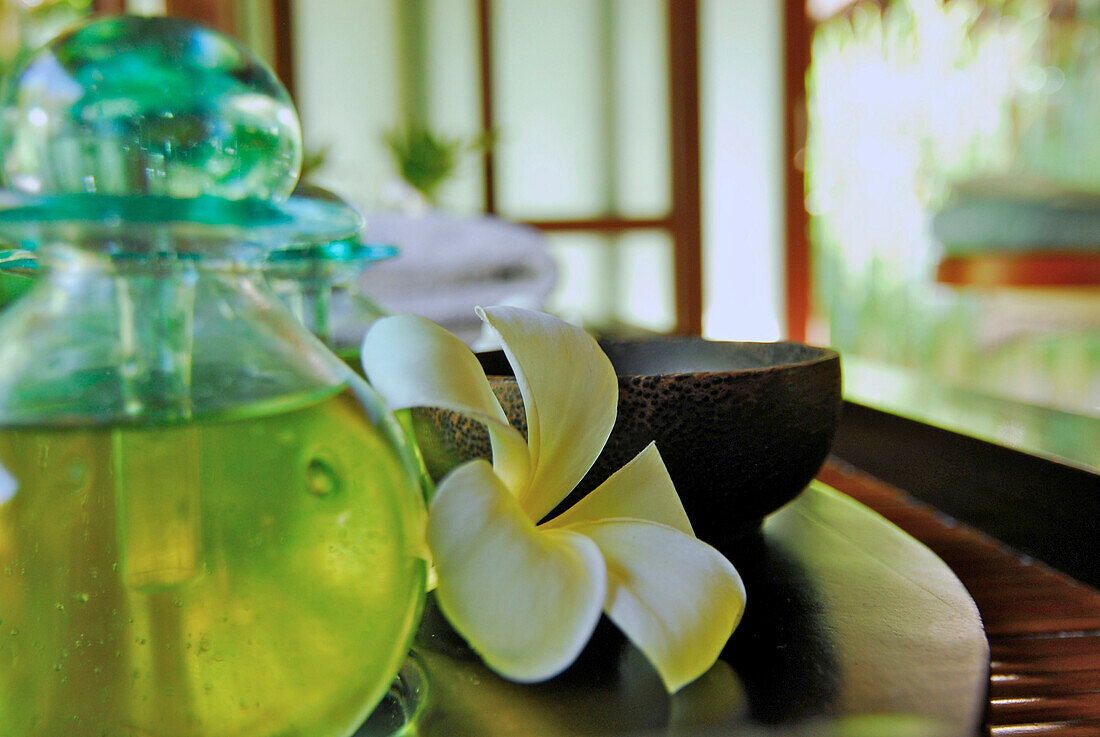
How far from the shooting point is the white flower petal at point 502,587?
0.13 m

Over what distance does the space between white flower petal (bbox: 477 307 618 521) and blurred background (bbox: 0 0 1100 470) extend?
4.87ft

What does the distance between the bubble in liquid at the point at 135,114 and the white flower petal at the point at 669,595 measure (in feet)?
0.29

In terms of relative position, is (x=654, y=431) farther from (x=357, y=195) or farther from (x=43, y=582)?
(x=357, y=195)

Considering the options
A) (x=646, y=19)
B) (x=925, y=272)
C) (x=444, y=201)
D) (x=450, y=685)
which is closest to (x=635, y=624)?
(x=450, y=685)

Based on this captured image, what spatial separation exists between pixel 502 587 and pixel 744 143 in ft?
6.70

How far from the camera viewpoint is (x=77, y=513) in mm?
130

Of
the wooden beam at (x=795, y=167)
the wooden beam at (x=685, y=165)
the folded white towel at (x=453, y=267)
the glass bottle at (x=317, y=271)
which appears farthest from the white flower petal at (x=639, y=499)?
the wooden beam at (x=795, y=167)

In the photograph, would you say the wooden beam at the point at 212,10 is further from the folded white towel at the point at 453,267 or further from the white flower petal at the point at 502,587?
the white flower petal at the point at 502,587

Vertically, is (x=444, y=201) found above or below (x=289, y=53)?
below

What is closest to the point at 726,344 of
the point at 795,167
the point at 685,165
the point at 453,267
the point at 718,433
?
the point at 718,433

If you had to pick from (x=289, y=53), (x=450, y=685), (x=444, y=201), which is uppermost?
(x=289, y=53)

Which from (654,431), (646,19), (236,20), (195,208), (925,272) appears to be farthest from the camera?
(925,272)

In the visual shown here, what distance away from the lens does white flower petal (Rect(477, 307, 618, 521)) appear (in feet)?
0.57

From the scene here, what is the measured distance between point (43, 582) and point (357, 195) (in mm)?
1900
